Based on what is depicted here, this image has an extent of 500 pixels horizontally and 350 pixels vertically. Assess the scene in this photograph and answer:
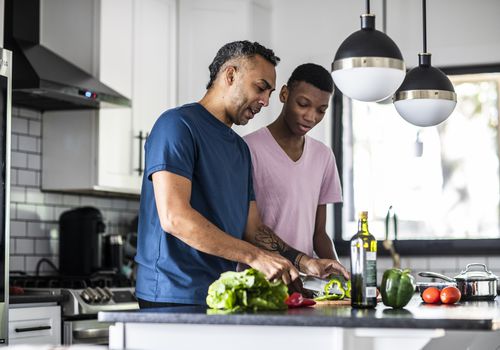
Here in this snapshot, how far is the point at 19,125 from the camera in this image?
4914 millimetres

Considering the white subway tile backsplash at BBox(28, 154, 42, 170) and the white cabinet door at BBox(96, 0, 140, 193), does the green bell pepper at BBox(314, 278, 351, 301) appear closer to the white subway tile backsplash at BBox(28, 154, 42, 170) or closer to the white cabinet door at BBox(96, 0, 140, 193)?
the white cabinet door at BBox(96, 0, 140, 193)

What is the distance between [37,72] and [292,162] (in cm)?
156

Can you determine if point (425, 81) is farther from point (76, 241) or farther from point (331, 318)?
point (76, 241)

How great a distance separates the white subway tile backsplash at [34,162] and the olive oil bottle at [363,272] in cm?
274

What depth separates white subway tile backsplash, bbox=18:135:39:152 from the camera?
4.92 metres

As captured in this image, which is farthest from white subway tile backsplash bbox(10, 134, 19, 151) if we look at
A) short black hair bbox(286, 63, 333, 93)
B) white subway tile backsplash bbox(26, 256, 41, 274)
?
short black hair bbox(286, 63, 333, 93)

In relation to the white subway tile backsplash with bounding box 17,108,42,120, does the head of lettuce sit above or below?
below

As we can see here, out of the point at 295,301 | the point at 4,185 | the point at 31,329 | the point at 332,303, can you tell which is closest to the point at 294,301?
the point at 295,301

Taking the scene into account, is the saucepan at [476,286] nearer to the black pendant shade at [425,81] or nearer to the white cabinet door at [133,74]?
the black pendant shade at [425,81]

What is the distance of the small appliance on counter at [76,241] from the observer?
5.11m

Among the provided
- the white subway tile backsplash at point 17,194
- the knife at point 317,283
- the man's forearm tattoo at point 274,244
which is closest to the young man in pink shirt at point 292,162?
the man's forearm tattoo at point 274,244

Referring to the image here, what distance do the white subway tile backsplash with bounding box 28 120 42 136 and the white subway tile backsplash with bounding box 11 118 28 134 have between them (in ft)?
0.11

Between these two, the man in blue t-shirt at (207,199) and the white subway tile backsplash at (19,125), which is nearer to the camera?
the man in blue t-shirt at (207,199)

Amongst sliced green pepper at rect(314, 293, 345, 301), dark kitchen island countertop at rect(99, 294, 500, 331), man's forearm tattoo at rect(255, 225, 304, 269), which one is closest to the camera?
dark kitchen island countertop at rect(99, 294, 500, 331)
